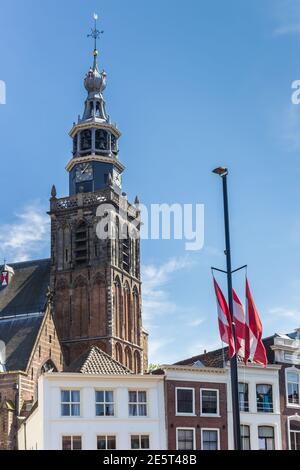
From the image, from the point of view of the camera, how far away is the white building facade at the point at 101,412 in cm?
3138

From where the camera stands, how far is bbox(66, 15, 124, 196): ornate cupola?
67.2 m

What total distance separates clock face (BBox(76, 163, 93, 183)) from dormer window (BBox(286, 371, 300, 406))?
35.0m

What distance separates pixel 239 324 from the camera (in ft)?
62.6

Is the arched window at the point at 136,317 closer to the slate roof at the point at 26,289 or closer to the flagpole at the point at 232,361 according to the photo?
the slate roof at the point at 26,289

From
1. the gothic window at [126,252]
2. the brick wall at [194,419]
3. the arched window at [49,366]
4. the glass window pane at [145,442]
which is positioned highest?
the gothic window at [126,252]

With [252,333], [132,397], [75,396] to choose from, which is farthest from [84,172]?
[252,333]

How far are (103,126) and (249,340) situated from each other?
168 ft

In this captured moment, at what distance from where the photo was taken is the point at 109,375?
3234 cm

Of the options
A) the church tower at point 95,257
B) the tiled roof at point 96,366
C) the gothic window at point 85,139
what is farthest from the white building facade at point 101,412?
the gothic window at point 85,139

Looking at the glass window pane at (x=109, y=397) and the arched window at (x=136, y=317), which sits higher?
the arched window at (x=136, y=317)

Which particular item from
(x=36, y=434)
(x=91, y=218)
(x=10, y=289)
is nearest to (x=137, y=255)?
(x=91, y=218)

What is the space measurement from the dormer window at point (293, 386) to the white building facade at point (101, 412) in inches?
251
